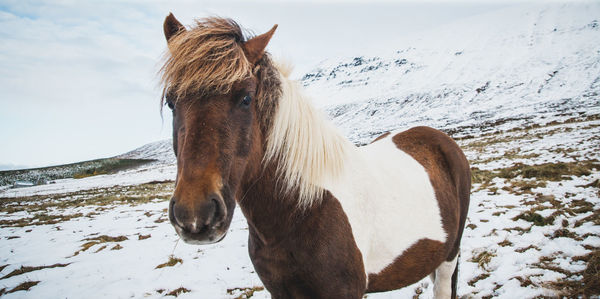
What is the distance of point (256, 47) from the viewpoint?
1.72 metres

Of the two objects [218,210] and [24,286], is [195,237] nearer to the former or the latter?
[218,210]

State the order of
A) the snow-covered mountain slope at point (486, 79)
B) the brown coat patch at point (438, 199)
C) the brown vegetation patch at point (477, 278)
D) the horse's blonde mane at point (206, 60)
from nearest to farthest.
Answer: the horse's blonde mane at point (206, 60) → the brown coat patch at point (438, 199) → the brown vegetation patch at point (477, 278) → the snow-covered mountain slope at point (486, 79)

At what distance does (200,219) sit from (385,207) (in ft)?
4.80

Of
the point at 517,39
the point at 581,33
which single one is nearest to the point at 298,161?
the point at 581,33

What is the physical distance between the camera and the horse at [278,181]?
1.40m

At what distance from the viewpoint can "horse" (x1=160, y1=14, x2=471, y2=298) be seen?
1401mm

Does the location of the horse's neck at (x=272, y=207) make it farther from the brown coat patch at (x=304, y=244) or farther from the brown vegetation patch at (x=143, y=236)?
the brown vegetation patch at (x=143, y=236)

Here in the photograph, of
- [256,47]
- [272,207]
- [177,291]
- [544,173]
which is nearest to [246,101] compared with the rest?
[256,47]

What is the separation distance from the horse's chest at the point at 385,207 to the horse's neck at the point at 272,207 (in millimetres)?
307

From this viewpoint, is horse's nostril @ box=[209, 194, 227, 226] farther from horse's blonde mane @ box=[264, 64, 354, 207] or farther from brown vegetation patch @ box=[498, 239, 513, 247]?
brown vegetation patch @ box=[498, 239, 513, 247]

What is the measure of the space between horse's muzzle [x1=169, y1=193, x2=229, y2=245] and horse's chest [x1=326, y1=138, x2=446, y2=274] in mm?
856

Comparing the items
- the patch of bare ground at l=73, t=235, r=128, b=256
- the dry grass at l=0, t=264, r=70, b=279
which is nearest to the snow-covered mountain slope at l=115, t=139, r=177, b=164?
the patch of bare ground at l=73, t=235, r=128, b=256

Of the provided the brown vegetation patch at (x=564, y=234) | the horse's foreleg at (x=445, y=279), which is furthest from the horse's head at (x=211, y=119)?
the brown vegetation patch at (x=564, y=234)

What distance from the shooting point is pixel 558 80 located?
56.6m
